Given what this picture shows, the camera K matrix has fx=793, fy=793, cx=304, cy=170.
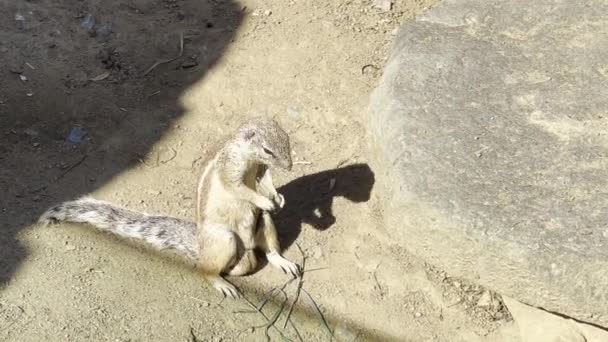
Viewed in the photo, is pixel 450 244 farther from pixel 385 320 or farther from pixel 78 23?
pixel 78 23

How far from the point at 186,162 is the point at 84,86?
1.16m

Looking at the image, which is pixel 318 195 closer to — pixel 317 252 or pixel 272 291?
pixel 317 252

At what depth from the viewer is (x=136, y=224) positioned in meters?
4.79

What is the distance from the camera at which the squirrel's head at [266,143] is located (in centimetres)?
435

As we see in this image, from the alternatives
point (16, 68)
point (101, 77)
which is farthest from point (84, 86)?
point (16, 68)

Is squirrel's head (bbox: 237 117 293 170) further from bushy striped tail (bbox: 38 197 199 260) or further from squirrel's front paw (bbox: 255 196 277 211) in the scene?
bushy striped tail (bbox: 38 197 199 260)

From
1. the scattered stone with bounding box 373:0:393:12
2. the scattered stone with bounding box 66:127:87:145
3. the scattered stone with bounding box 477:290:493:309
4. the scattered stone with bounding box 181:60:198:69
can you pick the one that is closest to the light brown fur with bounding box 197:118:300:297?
the scattered stone with bounding box 477:290:493:309

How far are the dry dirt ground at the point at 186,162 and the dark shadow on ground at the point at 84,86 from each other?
13 mm

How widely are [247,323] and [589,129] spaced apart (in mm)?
2198

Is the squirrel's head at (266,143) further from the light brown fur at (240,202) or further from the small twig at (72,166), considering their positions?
the small twig at (72,166)

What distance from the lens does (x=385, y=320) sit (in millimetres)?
4668

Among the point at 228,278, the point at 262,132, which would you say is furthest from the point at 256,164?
the point at 228,278

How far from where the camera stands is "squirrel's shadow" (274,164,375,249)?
5230 millimetres

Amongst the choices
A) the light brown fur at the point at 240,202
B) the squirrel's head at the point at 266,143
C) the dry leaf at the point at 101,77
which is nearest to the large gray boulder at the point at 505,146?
the squirrel's head at the point at 266,143
